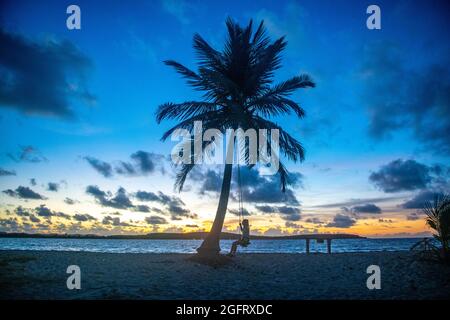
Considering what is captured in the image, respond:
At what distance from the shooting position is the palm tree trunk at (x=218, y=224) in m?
13.0

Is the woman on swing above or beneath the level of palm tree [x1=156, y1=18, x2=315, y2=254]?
beneath

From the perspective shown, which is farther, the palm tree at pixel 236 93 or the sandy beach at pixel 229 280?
the palm tree at pixel 236 93

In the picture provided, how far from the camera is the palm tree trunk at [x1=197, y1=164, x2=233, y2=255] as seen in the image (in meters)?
13.0

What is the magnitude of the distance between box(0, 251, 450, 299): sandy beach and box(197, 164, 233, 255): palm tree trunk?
84 cm

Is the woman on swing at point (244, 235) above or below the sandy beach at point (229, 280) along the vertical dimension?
above

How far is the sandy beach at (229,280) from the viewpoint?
7785 mm

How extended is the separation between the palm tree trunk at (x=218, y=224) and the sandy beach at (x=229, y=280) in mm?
839

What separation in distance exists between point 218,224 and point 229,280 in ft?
11.7

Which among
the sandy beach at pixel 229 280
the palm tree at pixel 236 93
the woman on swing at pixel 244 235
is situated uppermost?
the palm tree at pixel 236 93

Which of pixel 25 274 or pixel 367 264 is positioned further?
pixel 367 264
